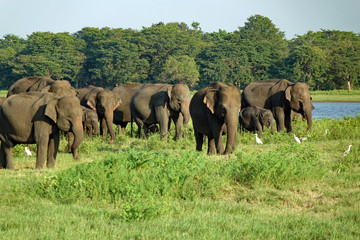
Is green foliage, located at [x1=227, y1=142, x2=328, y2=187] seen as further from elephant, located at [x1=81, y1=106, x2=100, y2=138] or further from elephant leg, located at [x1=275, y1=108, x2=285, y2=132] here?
elephant, located at [x1=81, y1=106, x2=100, y2=138]

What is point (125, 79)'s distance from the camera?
9269 centimetres

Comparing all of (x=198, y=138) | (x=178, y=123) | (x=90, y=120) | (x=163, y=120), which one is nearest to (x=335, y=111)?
(x=178, y=123)

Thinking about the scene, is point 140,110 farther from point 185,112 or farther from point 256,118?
point 256,118

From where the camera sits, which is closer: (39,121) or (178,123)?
(39,121)

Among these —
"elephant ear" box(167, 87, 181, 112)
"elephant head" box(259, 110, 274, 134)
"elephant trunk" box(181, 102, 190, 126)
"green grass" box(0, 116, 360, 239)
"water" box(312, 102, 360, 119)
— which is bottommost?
"water" box(312, 102, 360, 119)

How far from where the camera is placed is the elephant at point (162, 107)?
63.3 feet

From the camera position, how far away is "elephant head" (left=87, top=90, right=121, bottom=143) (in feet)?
66.4

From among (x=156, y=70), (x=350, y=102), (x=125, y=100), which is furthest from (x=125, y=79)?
(x=125, y=100)

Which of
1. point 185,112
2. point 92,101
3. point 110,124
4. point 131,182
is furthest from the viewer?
point 92,101

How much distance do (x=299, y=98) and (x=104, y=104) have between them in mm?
6410

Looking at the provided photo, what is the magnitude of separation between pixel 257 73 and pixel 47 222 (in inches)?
3487

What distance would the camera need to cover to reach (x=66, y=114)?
12516 millimetres

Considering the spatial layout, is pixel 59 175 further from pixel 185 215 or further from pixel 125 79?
pixel 125 79

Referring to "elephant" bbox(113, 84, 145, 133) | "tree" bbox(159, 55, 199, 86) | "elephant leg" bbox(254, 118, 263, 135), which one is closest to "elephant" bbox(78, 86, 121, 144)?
"elephant" bbox(113, 84, 145, 133)
